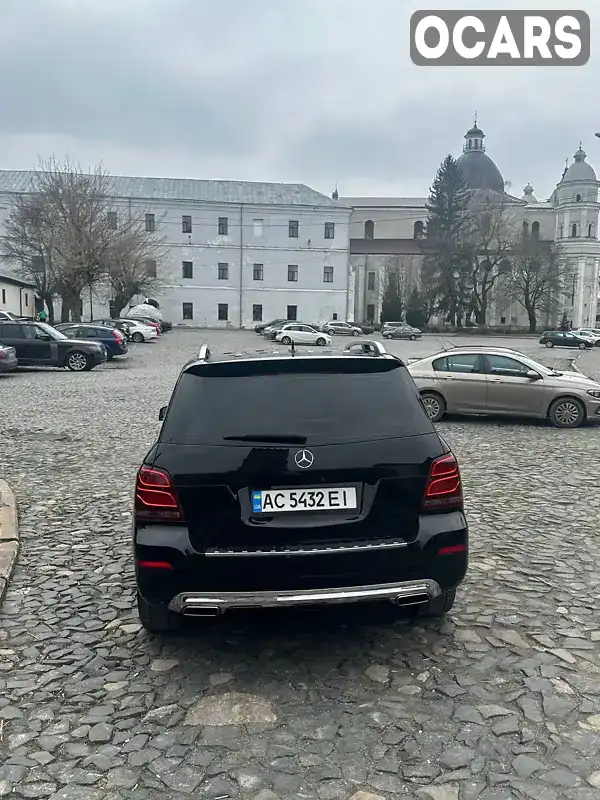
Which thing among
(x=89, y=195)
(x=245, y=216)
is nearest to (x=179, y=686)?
(x=89, y=195)

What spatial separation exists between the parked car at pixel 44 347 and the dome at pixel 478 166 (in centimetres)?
8005

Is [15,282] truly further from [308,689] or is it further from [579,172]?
[579,172]

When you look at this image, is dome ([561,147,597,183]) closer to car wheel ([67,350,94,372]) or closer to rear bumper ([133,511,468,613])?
car wheel ([67,350,94,372])

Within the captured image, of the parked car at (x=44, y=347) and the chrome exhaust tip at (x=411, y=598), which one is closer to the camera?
the chrome exhaust tip at (x=411, y=598)

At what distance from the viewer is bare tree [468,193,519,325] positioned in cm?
7812

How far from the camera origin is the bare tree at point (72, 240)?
42750 mm

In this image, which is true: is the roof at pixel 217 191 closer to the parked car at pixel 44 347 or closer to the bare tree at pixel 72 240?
the bare tree at pixel 72 240

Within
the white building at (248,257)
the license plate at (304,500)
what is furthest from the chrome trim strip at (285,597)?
the white building at (248,257)

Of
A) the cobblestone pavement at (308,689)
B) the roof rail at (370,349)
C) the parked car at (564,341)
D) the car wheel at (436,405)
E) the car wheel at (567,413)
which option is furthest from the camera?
the parked car at (564,341)

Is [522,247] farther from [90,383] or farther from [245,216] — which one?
[90,383]

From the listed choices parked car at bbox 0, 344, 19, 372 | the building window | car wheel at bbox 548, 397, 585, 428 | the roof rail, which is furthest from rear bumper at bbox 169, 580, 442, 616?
the building window

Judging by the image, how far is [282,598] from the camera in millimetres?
3641

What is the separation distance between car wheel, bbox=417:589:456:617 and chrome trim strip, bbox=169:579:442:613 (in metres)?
0.66

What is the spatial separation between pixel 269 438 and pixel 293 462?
0.64 ft
